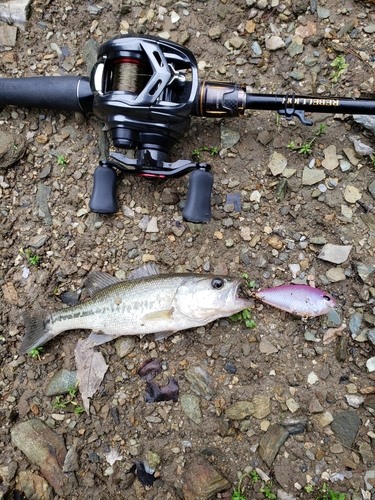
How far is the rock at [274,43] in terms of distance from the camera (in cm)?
418

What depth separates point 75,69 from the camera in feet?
14.6

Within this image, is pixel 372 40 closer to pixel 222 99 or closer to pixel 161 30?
pixel 222 99

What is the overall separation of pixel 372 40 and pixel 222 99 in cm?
179

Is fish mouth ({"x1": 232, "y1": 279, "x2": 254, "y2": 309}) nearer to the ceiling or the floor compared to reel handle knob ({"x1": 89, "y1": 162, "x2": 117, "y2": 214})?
nearer to the floor

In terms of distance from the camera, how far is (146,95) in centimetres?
328

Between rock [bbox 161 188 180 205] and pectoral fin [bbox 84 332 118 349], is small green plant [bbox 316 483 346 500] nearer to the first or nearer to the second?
pectoral fin [bbox 84 332 118 349]

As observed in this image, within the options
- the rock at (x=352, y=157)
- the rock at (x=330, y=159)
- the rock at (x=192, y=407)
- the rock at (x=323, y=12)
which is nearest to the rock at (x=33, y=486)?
the rock at (x=192, y=407)

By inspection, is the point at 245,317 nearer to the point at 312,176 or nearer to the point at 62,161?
the point at 312,176

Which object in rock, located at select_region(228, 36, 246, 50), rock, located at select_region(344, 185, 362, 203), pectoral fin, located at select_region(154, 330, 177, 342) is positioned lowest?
pectoral fin, located at select_region(154, 330, 177, 342)

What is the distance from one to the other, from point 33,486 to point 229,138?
3.77 m

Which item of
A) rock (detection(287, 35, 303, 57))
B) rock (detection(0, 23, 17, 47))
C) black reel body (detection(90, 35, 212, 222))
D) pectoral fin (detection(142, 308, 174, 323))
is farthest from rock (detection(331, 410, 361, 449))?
rock (detection(0, 23, 17, 47))

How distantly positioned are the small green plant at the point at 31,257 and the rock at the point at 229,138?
7.16 ft

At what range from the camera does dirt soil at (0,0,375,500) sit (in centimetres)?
373

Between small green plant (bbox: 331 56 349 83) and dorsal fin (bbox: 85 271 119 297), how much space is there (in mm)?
2925
